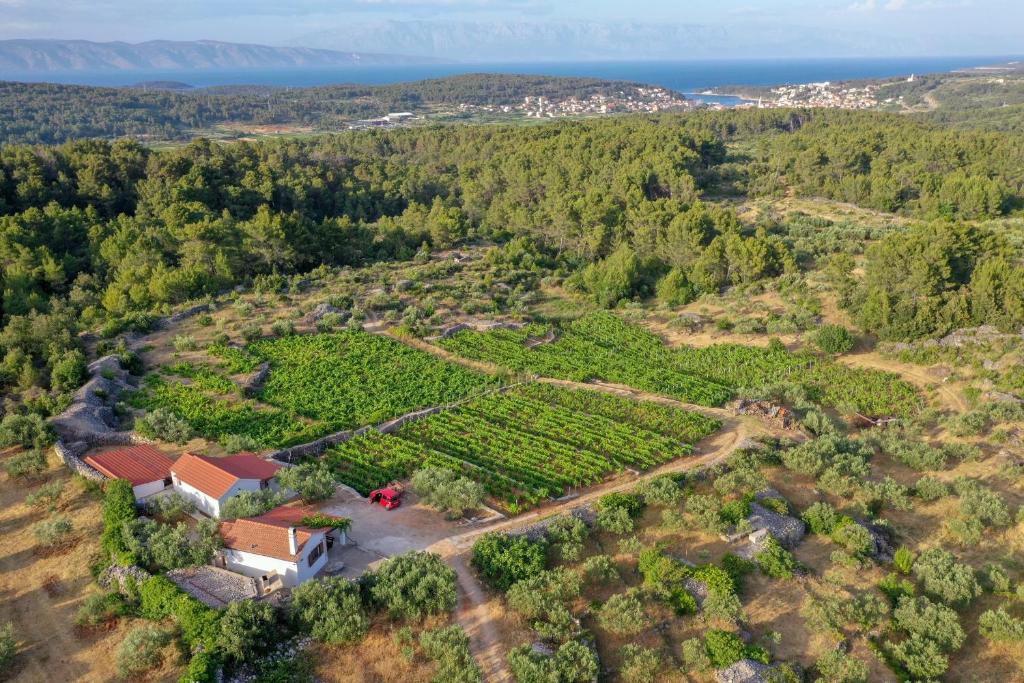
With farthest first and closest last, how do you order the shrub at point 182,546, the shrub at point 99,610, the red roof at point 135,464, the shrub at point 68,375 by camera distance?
the shrub at point 68,375
the red roof at point 135,464
the shrub at point 182,546
the shrub at point 99,610

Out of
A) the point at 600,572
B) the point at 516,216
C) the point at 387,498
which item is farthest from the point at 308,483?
the point at 516,216

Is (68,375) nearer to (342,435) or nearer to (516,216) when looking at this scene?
(342,435)

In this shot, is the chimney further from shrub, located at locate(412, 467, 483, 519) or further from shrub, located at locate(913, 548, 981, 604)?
shrub, located at locate(913, 548, 981, 604)

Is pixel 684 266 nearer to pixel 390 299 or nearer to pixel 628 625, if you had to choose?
pixel 390 299

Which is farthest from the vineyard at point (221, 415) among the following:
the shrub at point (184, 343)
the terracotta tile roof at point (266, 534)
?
the terracotta tile roof at point (266, 534)

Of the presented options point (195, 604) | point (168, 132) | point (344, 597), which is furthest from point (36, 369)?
point (168, 132)

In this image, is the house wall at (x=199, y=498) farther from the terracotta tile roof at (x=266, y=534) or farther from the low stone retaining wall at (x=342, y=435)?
the low stone retaining wall at (x=342, y=435)

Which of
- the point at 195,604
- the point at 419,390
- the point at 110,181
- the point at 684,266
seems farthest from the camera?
the point at 110,181
